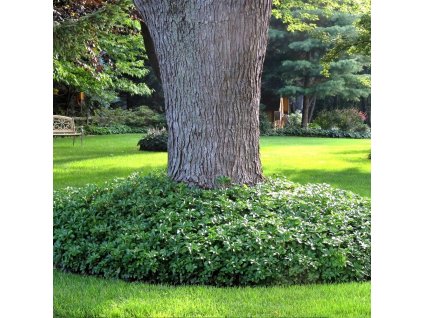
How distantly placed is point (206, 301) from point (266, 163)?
7.39 metres

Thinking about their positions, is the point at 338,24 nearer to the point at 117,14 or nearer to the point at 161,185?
the point at 117,14

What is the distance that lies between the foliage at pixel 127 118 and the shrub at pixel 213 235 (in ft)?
53.4

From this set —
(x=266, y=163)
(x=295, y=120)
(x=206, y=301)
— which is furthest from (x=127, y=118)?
(x=206, y=301)

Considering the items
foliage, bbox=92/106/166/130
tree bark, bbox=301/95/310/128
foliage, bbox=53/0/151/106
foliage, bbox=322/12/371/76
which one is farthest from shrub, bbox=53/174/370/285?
tree bark, bbox=301/95/310/128

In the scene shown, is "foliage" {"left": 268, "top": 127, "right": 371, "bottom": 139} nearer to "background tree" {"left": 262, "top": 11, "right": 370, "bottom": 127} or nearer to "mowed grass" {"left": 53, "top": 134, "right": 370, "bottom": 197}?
"background tree" {"left": 262, "top": 11, "right": 370, "bottom": 127}

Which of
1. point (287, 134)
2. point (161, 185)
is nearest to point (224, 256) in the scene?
point (161, 185)

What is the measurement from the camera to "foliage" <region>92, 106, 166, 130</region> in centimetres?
2139

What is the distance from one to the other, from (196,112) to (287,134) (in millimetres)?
16088

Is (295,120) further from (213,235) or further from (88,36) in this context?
(213,235)

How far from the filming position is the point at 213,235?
4.27 metres

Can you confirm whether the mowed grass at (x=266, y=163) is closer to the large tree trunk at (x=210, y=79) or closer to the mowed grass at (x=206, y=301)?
the large tree trunk at (x=210, y=79)

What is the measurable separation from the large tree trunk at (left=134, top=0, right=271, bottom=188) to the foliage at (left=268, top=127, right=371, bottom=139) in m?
15.5

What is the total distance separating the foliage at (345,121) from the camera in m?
21.6
